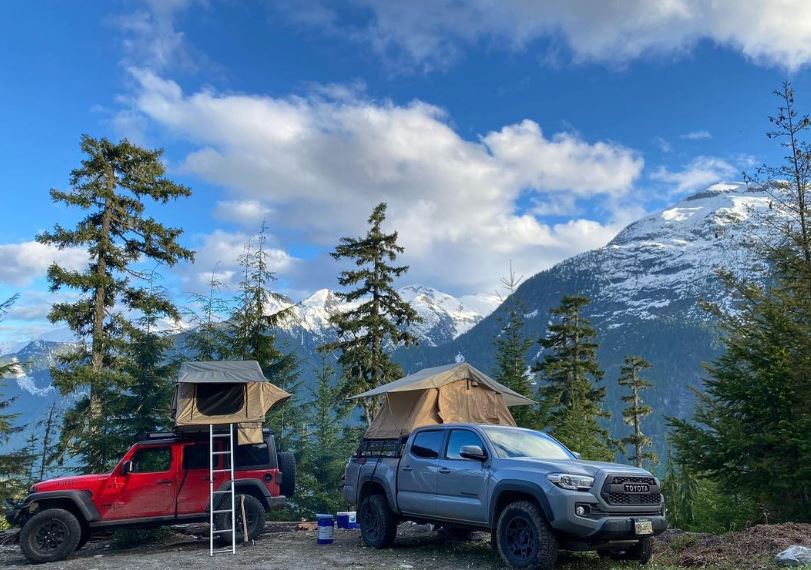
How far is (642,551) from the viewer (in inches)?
347

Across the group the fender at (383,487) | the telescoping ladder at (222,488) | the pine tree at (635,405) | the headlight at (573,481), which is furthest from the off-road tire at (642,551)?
the pine tree at (635,405)

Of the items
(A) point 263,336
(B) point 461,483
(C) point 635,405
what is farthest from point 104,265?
(C) point 635,405

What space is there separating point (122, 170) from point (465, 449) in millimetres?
19016

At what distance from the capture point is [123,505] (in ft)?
39.3

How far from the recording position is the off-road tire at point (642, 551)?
28.6 feet

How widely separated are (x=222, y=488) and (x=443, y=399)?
18.9ft

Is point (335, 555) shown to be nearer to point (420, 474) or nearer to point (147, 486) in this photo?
point (420, 474)

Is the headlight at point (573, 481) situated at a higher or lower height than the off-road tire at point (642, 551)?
higher

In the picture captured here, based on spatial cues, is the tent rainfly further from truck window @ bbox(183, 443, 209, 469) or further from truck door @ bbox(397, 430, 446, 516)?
truck door @ bbox(397, 430, 446, 516)

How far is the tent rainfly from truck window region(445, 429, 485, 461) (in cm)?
405

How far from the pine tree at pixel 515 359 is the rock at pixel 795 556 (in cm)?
1289

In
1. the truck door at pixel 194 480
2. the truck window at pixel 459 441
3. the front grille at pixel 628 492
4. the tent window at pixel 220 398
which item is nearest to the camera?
the front grille at pixel 628 492

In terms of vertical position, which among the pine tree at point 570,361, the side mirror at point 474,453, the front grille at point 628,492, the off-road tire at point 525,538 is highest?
the pine tree at point 570,361

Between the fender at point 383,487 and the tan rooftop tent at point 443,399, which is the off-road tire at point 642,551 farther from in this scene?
the tan rooftop tent at point 443,399
